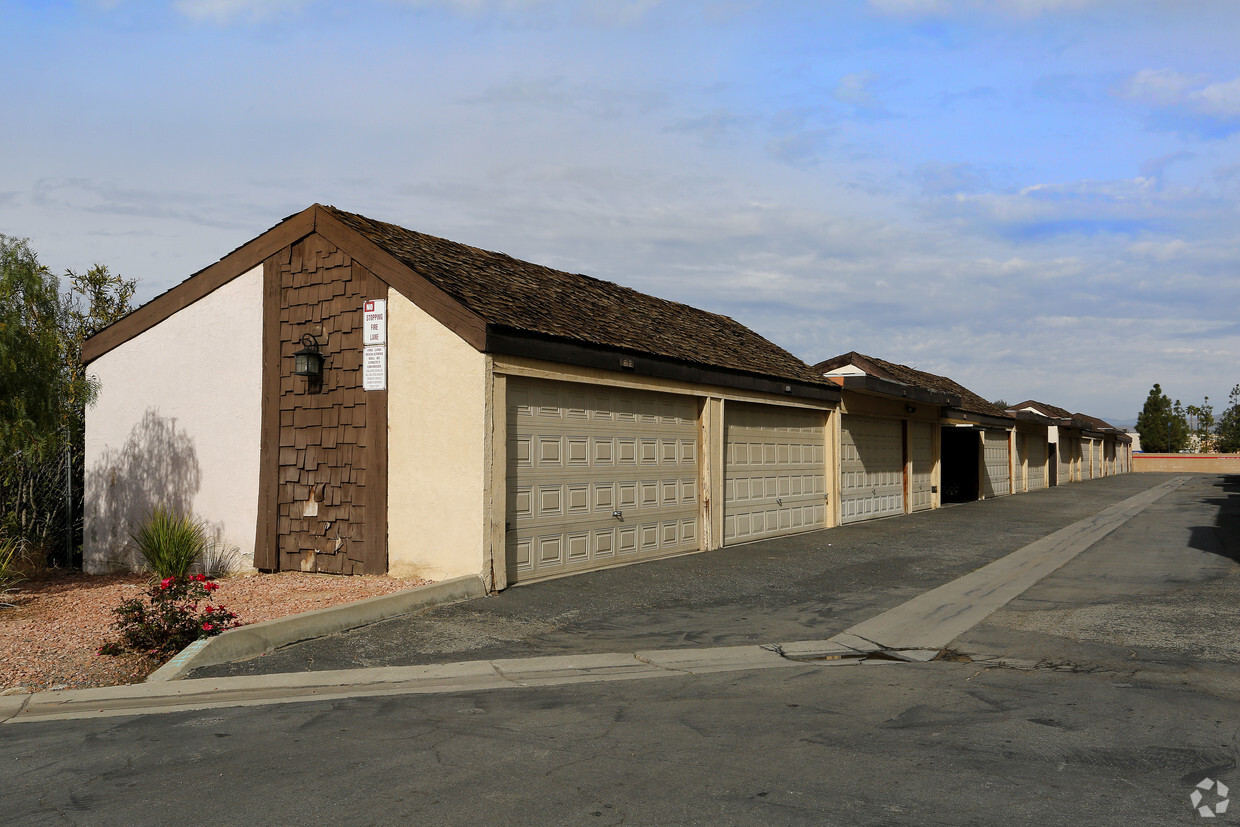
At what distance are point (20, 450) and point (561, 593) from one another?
7311 millimetres

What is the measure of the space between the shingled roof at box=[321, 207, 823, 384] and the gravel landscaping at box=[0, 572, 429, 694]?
148 inches

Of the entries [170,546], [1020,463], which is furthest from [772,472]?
[1020,463]

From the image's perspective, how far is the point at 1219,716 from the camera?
6.07 metres

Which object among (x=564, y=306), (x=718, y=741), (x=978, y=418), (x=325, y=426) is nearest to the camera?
(x=718, y=741)

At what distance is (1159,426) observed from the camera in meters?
87.1

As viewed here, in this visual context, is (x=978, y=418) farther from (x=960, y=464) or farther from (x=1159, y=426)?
(x=1159, y=426)

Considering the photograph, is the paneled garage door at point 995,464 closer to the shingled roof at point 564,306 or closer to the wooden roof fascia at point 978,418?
the wooden roof fascia at point 978,418

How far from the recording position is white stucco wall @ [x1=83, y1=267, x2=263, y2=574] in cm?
1330

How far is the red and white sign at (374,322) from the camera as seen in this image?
11930mm

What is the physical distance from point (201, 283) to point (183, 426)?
219 cm

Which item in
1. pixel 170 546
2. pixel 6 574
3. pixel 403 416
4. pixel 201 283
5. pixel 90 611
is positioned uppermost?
pixel 201 283

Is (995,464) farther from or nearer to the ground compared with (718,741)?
farther from the ground

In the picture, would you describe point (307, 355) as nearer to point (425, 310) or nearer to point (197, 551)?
point (425, 310)

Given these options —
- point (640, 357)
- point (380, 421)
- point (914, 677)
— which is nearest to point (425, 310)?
point (380, 421)
